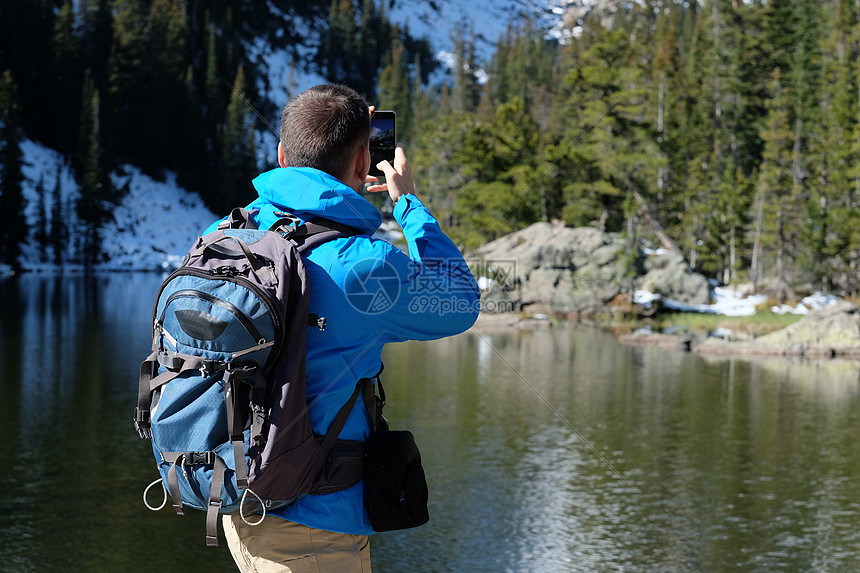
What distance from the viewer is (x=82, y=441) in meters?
14.7

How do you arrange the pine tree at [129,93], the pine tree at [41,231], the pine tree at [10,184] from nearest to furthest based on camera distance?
the pine tree at [10,184]
the pine tree at [41,231]
the pine tree at [129,93]

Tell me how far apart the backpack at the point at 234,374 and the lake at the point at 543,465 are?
8.07 meters

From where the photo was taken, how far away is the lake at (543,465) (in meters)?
10.4

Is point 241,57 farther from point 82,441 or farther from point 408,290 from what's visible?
point 408,290

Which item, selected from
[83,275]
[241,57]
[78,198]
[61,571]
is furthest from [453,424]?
[241,57]

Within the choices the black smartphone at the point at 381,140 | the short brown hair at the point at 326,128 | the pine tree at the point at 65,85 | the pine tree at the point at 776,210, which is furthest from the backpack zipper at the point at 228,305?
the pine tree at the point at 65,85

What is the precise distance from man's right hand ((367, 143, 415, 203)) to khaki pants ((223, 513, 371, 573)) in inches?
39.3

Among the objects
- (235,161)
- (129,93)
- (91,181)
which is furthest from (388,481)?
(129,93)

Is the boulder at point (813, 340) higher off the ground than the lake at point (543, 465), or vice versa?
the boulder at point (813, 340)

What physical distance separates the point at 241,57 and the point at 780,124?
221 feet

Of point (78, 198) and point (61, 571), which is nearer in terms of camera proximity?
point (61, 571)

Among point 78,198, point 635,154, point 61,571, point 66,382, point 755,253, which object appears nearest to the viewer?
point 61,571

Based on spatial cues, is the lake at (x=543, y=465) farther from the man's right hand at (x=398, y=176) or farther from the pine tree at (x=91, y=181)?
the pine tree at (x=91, y=181)

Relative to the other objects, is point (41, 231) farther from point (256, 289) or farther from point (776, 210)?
point (256, 289)
